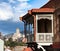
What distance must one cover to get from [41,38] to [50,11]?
2773 mm

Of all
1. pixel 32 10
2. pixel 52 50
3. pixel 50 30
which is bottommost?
pixel 52 50

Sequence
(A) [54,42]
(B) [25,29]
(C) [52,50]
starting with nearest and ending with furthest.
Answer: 1. (A) [54,42]
2. (C) [52,50]
3. (B) [25,29]

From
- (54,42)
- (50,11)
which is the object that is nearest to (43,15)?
(50,11)

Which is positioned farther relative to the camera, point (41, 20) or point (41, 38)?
point (41, 20)

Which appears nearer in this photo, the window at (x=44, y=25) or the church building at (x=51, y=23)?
the church building at (x=51, y=23)

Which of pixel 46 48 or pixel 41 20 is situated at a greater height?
pixel 41 20

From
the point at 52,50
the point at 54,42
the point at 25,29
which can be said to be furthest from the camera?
the point at 25,29

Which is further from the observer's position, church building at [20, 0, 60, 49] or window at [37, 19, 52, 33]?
window at [37, 19, 52, 33]

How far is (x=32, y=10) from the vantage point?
98.4ft

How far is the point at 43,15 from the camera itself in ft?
98.2

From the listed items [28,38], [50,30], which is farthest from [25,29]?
[50,30]

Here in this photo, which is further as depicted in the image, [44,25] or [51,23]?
[44,25]

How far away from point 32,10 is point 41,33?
241 centimetres

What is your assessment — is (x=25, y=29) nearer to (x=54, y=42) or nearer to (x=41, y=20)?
(x=41, y=20)
